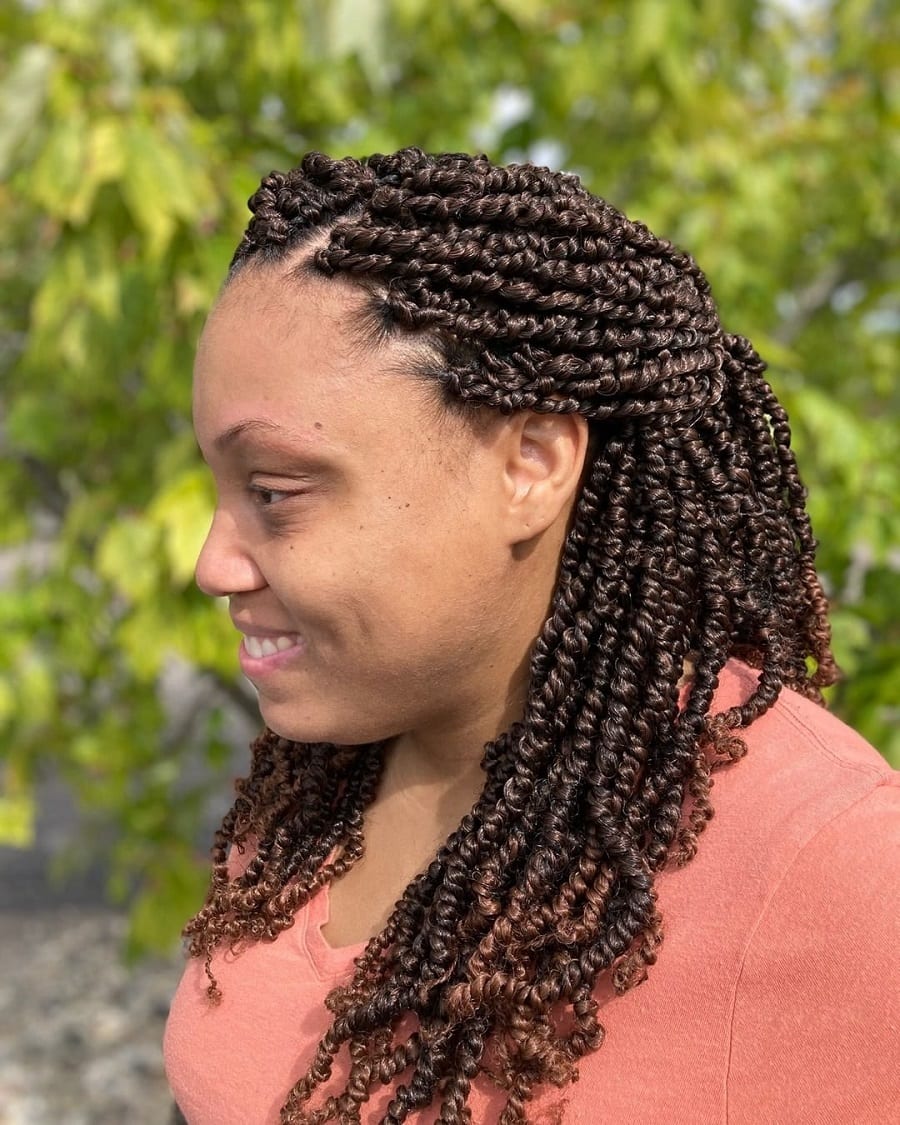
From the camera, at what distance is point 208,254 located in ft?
8.68

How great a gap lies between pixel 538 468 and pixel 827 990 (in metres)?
0.63

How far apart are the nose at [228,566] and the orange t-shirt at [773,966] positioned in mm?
574

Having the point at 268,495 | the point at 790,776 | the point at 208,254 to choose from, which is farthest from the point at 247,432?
the point at 208,254

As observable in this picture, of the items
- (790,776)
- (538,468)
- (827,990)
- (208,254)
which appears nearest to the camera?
(827,990)

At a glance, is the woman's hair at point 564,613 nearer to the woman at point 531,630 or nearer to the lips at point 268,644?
the woman at point 531,630

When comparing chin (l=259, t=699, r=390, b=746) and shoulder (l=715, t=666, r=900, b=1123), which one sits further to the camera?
chin (l=259, t=699, r=390, b=746)

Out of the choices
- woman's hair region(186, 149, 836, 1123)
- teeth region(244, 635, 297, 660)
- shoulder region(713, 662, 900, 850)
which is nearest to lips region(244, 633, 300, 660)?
teeth region(244, 635, 297, 660)

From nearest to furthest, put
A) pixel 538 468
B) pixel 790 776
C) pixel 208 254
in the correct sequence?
pixel 790 776, pixel 538 468, pixel 208 254

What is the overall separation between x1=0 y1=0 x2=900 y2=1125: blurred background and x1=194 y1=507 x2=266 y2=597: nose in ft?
3.80

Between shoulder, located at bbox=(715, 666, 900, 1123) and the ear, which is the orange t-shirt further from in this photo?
the ear

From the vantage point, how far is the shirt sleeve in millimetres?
1188

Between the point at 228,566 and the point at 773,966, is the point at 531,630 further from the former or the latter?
the point at 773,966

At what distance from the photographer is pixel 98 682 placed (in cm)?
407

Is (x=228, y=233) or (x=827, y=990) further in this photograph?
(x=228, y=233)
